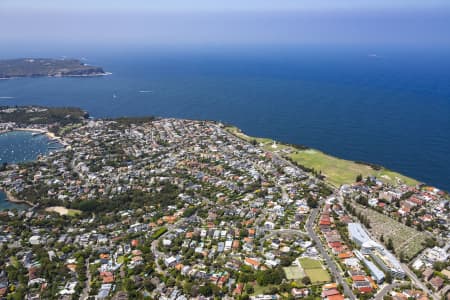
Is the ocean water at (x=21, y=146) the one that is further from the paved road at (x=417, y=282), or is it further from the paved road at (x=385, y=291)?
the paved road at (x=417, y=282)

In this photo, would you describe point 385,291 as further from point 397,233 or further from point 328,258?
point 397,233

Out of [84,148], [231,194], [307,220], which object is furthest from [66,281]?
[84,148]

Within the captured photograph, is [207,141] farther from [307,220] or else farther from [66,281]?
[66,281]

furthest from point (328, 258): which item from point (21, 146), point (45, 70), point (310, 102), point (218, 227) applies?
point (45, 70)

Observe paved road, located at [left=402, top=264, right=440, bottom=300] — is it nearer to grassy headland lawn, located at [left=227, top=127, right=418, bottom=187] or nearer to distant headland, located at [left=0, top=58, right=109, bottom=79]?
Result: grassy headland lawn, located at [left=227, top=127, right=418, bottom=187]

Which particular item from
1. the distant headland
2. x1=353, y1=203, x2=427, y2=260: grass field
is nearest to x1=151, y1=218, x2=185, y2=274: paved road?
x1=353, y1=203, x2=427, y2=260: grass field

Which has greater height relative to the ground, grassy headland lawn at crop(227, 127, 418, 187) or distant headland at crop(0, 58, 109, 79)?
distant headland at crop(0, 58, 109, 79)
